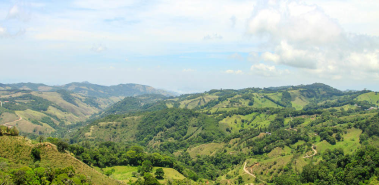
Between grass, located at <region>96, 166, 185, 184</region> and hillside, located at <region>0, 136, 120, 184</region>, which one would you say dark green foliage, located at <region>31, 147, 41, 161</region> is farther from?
grass, located at <region>96, 166, 185, 184</region>

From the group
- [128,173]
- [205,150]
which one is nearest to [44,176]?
[128,173]

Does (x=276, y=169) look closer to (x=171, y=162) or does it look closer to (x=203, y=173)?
(x=203, y=173)

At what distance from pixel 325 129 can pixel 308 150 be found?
83.3 ft

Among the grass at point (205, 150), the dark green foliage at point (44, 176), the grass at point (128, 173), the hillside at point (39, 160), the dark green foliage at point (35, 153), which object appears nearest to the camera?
the dark green foliage at point (44, 176)

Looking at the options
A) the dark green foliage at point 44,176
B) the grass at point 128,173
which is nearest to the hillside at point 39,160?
the dark green foliage at point 44,176

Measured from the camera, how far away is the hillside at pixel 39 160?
47.0 m

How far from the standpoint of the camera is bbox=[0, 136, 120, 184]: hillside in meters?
47.0

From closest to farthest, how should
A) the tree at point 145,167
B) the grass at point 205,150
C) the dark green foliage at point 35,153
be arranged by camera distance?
the dark green foliage at point 35,153 → the tree at point 145,167 → the grass at point 205,150

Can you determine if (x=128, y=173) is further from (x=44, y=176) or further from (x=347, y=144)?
(x=347, y=144)

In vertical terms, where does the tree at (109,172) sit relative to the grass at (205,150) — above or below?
above

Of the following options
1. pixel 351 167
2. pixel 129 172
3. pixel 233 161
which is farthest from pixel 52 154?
pixel 233 161

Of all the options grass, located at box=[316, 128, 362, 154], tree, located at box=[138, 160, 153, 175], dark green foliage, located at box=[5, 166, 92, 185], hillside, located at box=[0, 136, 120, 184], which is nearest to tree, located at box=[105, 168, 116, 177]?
tree, located at box=[138, 160, 153, 175]

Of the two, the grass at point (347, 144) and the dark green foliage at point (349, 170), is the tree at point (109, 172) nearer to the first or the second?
the dark green foliage at point (349, 170)

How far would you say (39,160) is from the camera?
52500 mm
